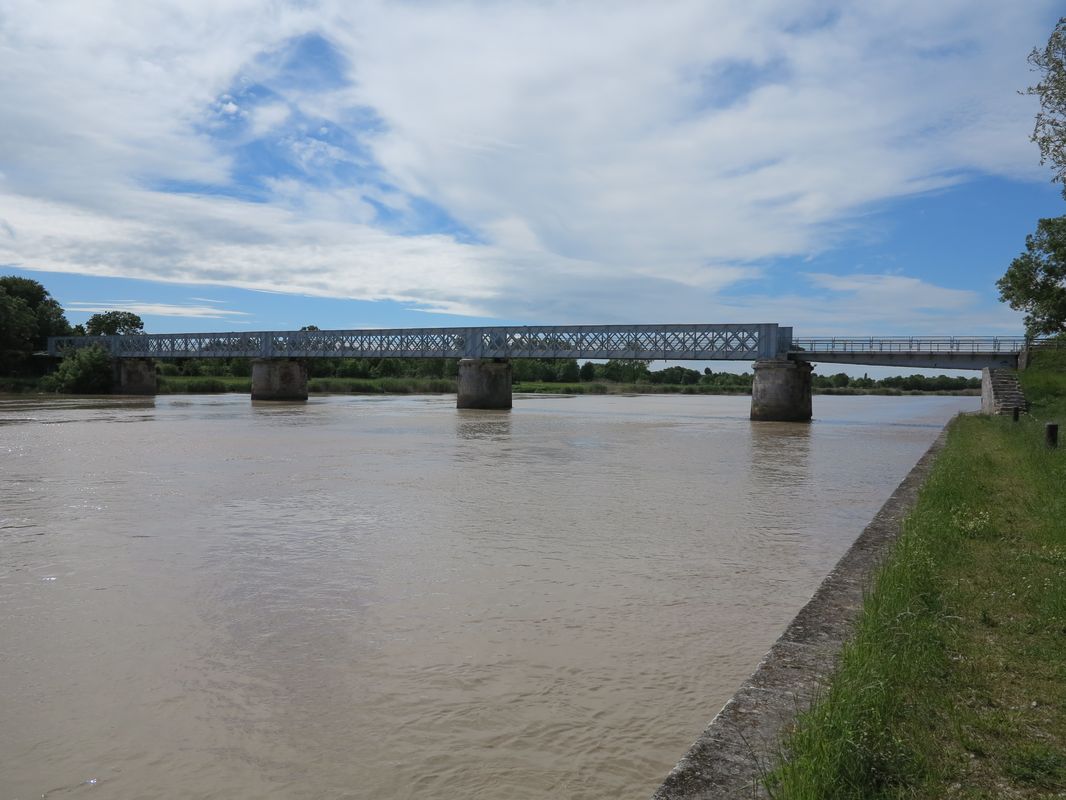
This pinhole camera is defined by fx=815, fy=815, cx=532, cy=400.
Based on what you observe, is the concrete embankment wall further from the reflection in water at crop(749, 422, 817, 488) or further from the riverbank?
the riverbank

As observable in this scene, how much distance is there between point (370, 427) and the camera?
5084 centimetres

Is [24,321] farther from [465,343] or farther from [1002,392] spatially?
[1002,392]

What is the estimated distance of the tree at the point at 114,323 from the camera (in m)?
140

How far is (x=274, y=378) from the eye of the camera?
9344cm

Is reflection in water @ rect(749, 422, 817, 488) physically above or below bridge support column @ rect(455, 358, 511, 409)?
below

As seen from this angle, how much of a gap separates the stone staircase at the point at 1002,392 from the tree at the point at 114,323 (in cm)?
13013

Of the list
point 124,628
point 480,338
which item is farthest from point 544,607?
point 480,338

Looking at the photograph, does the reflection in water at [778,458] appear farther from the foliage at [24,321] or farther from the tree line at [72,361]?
the foliage at [24,321]

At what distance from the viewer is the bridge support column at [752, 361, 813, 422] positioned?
2469 inches

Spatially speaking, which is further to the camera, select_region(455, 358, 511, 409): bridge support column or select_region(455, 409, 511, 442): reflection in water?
select_region(455, 358, 511, 409): bridge support column

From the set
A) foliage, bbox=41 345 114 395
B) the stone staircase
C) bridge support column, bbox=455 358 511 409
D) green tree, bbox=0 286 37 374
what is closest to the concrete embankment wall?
the stone staircase

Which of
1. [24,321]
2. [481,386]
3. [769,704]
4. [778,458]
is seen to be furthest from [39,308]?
[769,704]

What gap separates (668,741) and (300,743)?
9.16 ft

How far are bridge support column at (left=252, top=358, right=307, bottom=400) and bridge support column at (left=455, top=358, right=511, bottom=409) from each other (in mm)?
25743
